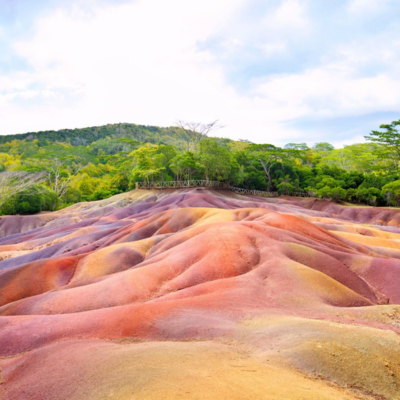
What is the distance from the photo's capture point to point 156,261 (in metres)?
19.3

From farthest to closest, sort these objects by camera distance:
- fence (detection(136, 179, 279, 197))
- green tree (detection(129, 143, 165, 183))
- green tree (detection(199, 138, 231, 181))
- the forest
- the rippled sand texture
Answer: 1. fence (detection(136, 179, 279, 197))
2. green tree (detection(129, 143, 165, 183))
3. green tree (detection(199, 138, 231, 181))
4. the forest
5. the rippled sand texture

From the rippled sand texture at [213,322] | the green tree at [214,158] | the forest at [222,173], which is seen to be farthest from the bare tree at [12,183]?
the rippled sand texture at [213,322]

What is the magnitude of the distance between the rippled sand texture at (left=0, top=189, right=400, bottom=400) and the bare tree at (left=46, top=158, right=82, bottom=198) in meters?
56.8

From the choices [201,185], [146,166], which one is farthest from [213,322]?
[146,166]

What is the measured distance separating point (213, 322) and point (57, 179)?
76.6m

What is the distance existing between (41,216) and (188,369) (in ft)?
183

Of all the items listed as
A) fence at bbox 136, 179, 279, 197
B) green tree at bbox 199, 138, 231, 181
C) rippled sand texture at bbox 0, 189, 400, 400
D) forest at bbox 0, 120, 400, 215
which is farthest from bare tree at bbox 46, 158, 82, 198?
rippled sand texture at bbox 0, 189, 400, 400

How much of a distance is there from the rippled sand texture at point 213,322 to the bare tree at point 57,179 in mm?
56825

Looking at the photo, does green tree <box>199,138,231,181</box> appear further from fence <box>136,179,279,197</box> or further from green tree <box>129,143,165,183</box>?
green tree <box>129,143,165,183</box>

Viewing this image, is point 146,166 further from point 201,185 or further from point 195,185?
point 201,185

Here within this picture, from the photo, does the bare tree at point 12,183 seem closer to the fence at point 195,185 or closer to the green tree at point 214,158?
the fence at point 195,185

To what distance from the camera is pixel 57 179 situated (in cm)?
7719

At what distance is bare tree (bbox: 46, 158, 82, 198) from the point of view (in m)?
74.5

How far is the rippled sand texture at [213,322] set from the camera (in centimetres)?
575
